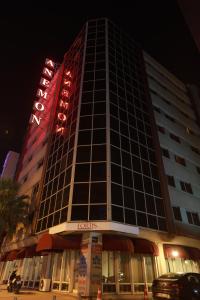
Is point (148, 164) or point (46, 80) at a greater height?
point (46, 80)

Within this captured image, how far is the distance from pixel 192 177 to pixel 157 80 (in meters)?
17.5

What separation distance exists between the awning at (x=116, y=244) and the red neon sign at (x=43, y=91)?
19887 mm

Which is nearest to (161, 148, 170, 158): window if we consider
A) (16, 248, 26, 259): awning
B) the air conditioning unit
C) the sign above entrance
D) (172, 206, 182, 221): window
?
(172, 206, 182, 221): window

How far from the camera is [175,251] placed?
20.4m

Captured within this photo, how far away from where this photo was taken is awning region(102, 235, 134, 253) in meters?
16.9

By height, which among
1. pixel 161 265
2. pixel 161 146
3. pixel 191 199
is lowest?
pixel 161 265

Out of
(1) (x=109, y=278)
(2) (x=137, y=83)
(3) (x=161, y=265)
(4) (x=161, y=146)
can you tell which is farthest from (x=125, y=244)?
(2) (x=137, y=83)

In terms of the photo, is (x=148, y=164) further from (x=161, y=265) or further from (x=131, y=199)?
(x=161, y=265)

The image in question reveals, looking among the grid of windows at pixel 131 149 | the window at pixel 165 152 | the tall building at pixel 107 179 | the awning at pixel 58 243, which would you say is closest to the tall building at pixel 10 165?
the tall building at pixel 107 179

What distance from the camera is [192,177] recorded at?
28953 mm

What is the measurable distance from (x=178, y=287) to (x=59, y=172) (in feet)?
46.9

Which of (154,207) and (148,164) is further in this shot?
(148,164)

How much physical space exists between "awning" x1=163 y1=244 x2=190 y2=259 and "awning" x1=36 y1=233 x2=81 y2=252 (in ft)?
26.2

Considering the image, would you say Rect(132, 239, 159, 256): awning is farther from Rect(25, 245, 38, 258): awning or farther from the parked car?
Rect(25, 245, 38, 258): awning
